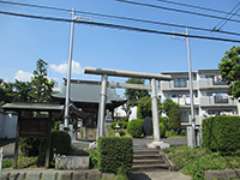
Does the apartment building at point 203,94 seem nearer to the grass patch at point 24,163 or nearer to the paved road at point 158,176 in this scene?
the paved road at point 158,176

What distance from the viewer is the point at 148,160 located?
8.59 meters

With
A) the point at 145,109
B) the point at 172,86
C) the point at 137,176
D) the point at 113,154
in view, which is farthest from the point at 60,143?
the point at 172,86

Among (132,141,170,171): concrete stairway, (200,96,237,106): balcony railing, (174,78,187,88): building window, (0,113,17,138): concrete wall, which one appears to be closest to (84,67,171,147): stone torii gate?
(132,141,170,171): concrete stairway

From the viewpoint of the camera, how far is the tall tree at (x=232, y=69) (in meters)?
12.5

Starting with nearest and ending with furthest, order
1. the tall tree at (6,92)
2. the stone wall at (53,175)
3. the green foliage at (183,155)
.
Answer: the stone wall at (53,175), the green foliage at (183,155), the tall tree at (6,92)

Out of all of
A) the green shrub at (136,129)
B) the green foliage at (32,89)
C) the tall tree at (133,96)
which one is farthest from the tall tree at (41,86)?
the tall tree at (133,96)

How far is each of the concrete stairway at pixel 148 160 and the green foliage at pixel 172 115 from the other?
47.2 feet

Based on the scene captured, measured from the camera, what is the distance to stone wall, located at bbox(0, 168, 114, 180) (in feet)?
20.2

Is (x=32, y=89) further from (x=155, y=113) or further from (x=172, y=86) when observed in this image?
(x=172, y=86)

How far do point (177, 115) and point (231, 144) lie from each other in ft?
52.6

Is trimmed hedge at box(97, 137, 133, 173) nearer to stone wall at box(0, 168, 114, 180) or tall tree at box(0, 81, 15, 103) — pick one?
stone wall at box(0, 168, 114, 180)

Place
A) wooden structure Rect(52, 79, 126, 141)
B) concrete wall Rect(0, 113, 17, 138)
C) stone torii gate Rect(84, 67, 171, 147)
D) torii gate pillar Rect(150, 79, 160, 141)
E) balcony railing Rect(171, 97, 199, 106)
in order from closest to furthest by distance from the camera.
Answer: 1. stone torii gate Rect(84, 67, 171, 147)
2. torii gate pillar Rect(150, 79, 160, 141)
3. wooden structure Rect(52, 79, 126, 141)
4. concrete wall Rect(0, 113, 17, 138)
5. balcony railing Rect(171, 97, 199, 106)

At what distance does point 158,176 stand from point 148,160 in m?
1.31

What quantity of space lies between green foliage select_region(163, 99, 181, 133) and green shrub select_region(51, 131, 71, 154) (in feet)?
54.9
